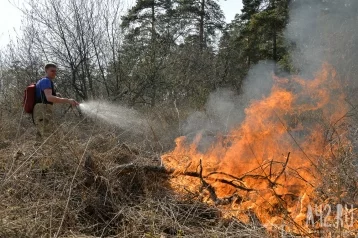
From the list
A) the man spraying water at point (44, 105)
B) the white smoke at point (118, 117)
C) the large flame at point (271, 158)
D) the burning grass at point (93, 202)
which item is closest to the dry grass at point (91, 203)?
the burning grass at point (93, 202)

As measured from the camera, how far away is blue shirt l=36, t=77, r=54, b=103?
5.72 m

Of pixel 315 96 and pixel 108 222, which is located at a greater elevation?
pixel 315 96

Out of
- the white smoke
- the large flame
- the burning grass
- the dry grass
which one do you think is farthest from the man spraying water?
the large flame

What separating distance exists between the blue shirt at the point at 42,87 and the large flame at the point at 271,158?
8.05 feet

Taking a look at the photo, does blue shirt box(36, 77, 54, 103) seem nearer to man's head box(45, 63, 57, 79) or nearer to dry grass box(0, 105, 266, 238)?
man's head box(45, 63, 57, 79)

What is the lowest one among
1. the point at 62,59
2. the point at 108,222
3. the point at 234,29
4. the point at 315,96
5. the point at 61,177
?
the point at 108,222

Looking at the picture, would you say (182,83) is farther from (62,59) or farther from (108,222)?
(108,222)

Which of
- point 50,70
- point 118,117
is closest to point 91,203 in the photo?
point 50,70

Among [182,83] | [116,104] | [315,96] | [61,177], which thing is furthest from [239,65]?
[61,177]

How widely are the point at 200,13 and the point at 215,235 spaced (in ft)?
67.3

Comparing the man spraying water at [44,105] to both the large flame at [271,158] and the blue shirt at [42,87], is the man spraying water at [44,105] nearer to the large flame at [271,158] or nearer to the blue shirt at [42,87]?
the blue shirt at [42,87]

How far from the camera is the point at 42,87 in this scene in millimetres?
5723

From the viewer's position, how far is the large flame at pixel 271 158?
4273 mm

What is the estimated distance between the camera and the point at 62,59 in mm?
13312
